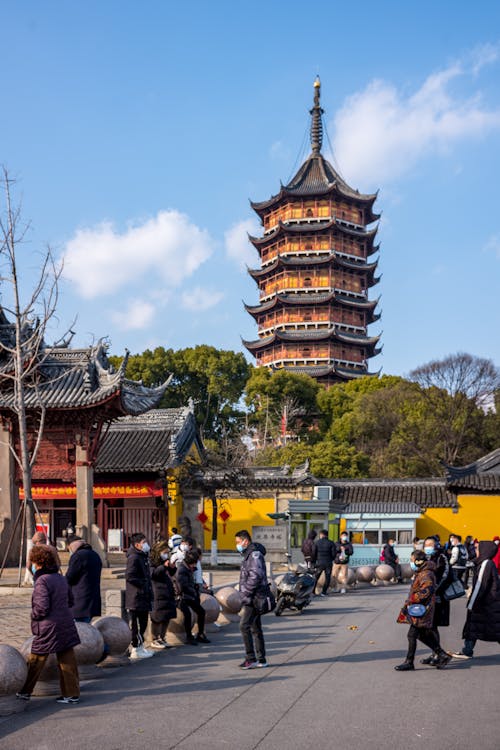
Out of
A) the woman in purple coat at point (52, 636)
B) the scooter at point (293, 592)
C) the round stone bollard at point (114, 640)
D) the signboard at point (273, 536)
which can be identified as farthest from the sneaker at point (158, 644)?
the signboard at point (273, 536)

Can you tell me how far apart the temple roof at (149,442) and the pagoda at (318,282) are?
32.0 meters

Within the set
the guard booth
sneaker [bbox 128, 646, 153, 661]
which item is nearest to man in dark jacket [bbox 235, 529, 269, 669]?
sneaker [bbox 128, 646, 153, 661]

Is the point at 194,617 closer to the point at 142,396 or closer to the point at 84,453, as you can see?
the point at 84,453

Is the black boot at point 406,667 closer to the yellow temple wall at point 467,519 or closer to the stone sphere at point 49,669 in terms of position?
the stone sphere at point 49,669

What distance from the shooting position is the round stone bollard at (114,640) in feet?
32.9

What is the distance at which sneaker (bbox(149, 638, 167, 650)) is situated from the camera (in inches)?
456

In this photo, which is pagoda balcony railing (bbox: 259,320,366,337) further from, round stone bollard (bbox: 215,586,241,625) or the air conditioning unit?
round stone bollard (bbox: 215,586,241,625)

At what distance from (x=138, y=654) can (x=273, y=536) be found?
1739 cm

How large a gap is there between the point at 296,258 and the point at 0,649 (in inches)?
2517

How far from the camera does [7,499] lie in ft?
83.7

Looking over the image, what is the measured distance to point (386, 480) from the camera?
129 ft

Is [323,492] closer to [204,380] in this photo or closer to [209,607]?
[209,607]

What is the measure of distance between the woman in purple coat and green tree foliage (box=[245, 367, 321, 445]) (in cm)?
5060

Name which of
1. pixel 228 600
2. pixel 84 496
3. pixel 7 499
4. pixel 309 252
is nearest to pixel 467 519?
pixel 84 496
